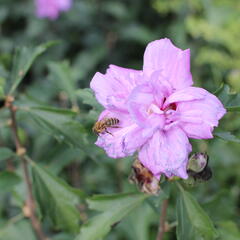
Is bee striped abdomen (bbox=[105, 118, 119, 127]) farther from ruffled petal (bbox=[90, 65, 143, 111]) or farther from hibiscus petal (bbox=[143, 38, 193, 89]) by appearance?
hibiscus petal (bbox=[143, 38, 193, 89])

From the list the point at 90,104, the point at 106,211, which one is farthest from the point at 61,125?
the point at 106,211

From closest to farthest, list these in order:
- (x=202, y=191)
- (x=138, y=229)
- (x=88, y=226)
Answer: (x=88, y=226) < (x=138, y=229) < (x=202, y=191)

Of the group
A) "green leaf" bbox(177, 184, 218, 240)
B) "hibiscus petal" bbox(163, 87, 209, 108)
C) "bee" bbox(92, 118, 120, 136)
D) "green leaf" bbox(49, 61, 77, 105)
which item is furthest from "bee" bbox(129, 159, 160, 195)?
"green leaf" bbox(49, 61, 77, 105)

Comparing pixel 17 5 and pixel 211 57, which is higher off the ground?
pixel 17 5

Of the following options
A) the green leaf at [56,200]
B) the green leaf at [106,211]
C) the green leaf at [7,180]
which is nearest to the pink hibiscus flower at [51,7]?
the green leaf at [7,180]

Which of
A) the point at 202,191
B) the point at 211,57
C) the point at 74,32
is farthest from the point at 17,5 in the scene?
the point at 202,191

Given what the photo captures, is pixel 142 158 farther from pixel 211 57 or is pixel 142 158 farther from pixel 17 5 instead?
pixel 17 5

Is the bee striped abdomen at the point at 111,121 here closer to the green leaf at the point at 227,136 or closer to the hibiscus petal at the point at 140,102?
the hibiscus petal at the point at 140,102
